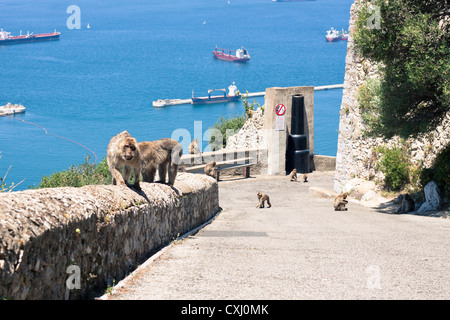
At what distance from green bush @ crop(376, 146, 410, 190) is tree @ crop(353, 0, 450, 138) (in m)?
3.12

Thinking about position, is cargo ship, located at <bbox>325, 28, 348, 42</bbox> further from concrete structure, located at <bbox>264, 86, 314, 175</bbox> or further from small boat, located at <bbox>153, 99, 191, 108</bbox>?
concrete structure, located at <bbox>264, 86, 314, 175</bbox>

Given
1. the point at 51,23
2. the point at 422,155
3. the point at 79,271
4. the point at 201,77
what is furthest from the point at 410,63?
the point at 51,23

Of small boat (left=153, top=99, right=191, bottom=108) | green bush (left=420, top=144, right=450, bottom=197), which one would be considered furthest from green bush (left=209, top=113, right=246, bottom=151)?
small boat (left=153, top=99, right=191, bottom=108)

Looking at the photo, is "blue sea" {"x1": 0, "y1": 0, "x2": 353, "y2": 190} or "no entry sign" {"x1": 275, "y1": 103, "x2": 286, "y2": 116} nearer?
"no entry sign" {"x1": 275, "y1": 103, "x2": 286, "y2": 116}

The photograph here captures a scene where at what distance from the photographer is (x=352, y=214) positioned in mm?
15125

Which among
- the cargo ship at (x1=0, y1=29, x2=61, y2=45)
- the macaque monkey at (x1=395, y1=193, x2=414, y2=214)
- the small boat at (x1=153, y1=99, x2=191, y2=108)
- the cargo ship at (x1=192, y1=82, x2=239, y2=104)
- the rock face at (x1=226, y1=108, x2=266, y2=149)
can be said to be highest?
the cargo ship at (x1=0, y1=29, x2=61, y2=45)

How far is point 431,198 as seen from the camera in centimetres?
1564

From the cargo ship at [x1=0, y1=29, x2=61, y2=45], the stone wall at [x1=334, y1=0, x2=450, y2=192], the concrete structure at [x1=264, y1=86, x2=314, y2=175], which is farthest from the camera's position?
the cargo ship at [x1=0, y1=29, x2=61, y2=45]

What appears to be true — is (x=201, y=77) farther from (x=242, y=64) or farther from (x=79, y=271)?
(x=79, y=271)

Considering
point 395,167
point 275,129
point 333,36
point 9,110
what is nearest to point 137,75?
point 9,110

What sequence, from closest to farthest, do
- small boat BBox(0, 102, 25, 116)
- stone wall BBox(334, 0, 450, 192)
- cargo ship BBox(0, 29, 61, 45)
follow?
stone wall BBox(334, 0, 450, 192) → small boat BBox(0, 102, 25, 116) → cargo ship BBox(0, 29, 61, 45)

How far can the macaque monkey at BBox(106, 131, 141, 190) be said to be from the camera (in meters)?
8.09

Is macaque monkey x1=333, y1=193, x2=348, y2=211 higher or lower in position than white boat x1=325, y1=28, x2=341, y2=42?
lower
